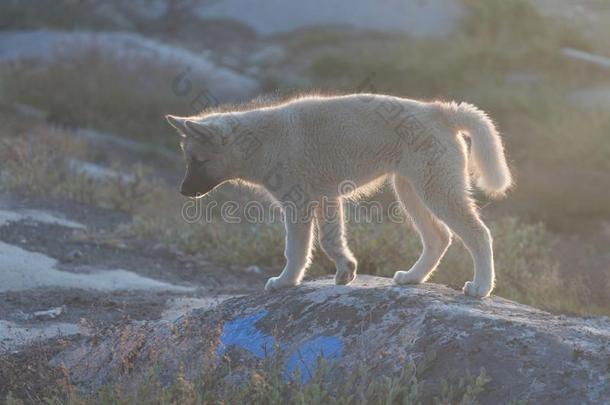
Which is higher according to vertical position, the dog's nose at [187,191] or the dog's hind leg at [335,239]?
the dog's nose at [187,191]

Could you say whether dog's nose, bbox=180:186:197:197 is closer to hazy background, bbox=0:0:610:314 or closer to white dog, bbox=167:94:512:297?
white dog, bbox=167:94:512:297

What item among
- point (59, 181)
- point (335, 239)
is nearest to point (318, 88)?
point (59, 181)

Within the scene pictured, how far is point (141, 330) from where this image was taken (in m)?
5.70

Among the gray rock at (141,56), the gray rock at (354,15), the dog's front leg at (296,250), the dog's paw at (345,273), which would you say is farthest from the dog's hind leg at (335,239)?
the gray rock at (354,15)

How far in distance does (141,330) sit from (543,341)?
2422 millimetres

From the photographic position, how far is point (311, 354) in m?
5.04

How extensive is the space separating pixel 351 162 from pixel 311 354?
60.9 inches

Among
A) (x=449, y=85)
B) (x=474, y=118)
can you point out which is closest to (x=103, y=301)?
(x=474, y=118)

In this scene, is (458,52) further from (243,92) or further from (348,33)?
(243,92)

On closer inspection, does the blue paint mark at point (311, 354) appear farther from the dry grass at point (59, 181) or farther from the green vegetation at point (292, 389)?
the dry grass at point (59, 181)

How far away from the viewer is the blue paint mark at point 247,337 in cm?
527

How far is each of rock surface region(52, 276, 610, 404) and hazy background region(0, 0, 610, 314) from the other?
2381 millimetres

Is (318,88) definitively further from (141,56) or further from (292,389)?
(141,56)

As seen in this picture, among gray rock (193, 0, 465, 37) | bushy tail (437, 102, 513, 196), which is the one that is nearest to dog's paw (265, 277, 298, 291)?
bushy tail (437, 102, 513, 196)
